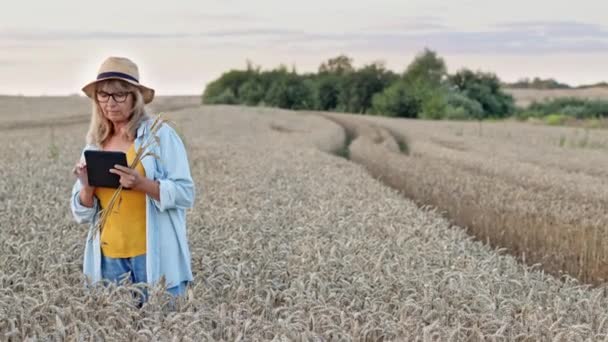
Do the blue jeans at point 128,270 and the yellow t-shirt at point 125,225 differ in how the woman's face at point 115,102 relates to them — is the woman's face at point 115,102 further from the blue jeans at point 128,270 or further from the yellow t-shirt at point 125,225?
the blue jeans at point 128,270

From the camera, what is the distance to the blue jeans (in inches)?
168

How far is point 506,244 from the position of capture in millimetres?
9445

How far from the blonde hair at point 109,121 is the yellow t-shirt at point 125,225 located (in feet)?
0.44

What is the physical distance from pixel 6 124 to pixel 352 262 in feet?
121

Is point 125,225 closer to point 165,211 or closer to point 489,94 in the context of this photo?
point 165,211

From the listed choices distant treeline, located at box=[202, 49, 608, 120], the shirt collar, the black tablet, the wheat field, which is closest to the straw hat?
the shirt collar

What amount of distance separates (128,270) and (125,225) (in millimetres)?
281

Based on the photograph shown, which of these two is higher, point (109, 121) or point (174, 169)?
point (109, 121)

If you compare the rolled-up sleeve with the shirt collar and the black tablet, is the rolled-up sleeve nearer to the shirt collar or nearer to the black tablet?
the shirt collar

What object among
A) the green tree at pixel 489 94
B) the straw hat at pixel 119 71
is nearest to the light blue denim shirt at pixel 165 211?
the straw hat at pixel 119 71

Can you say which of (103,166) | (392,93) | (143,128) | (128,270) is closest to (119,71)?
(143,128)

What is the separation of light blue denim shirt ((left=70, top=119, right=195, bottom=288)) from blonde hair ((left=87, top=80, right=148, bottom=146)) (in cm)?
5

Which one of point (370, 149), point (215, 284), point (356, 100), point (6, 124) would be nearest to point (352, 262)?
point (215, 284)

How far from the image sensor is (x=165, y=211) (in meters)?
4.16
